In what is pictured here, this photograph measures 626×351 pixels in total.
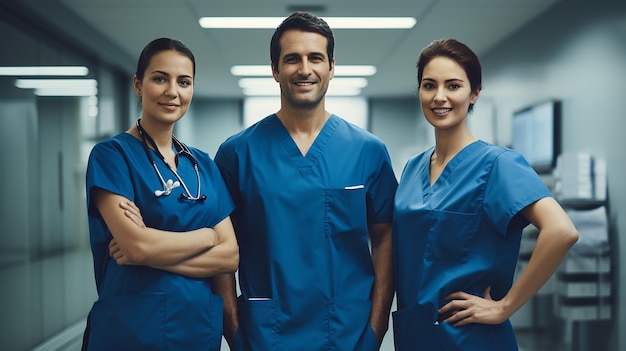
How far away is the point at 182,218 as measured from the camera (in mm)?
1193

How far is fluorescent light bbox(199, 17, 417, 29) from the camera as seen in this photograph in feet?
11.9

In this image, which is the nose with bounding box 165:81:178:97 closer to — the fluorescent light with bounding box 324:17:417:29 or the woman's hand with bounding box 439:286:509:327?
the woman's hand with bounding box 439:286:509:327

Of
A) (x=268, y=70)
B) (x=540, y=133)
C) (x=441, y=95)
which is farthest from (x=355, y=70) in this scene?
(x=441, y=95)

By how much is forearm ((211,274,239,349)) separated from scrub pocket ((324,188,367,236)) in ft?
0.87

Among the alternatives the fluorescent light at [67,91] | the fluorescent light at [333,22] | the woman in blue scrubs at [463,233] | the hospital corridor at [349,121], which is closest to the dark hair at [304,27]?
the woman in blue scrubs at [463,233]

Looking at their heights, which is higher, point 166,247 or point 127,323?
point 166,247

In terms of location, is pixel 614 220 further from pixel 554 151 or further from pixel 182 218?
pixel 182 218

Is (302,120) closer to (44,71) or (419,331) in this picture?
(419,331)

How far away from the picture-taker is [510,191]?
3.90 feet

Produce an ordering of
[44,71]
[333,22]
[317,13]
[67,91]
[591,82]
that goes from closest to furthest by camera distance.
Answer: [591,82], [44,71], [67,91], [317,13], [333,22]

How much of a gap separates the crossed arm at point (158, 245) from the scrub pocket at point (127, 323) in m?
0.08

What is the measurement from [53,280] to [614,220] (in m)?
2.97

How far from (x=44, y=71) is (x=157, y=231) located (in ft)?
7.92

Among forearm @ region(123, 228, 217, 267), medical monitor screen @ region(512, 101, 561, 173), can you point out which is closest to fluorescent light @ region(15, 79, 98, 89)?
forearm @ region(123, 228, 217, 267)
